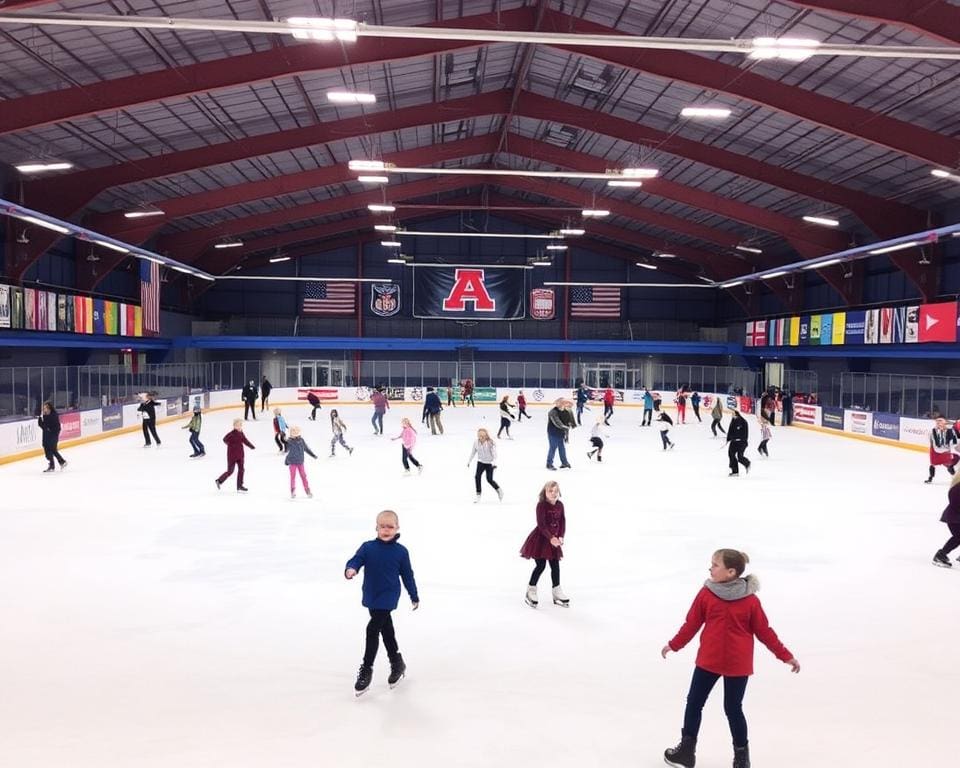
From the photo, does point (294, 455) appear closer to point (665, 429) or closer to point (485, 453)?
point (485, 453)

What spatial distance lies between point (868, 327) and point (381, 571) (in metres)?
27.6

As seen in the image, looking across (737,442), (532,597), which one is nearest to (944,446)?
(737,442)

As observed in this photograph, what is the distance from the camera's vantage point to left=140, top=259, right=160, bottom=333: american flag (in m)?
31.3

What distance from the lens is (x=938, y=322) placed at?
23.9 meters

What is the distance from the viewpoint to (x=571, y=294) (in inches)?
1790

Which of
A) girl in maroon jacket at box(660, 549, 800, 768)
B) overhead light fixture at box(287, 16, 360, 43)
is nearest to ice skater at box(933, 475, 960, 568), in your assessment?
girl in maroon jacket at box(660, 549, 800, 768)

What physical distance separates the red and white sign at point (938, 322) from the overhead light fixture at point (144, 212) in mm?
25872

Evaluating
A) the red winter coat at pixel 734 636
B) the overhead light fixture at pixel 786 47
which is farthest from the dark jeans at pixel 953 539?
the overhead light fixture at pixel 786 47

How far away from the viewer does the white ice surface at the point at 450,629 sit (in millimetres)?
4750

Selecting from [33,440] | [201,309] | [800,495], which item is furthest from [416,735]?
[201,309]

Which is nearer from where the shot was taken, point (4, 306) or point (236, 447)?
point (236, 447)

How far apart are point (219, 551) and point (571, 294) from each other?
1492 inches

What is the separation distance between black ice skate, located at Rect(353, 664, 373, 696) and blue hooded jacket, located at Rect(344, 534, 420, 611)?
1.47 ft

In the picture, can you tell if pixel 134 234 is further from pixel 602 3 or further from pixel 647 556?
pixel 647 556
